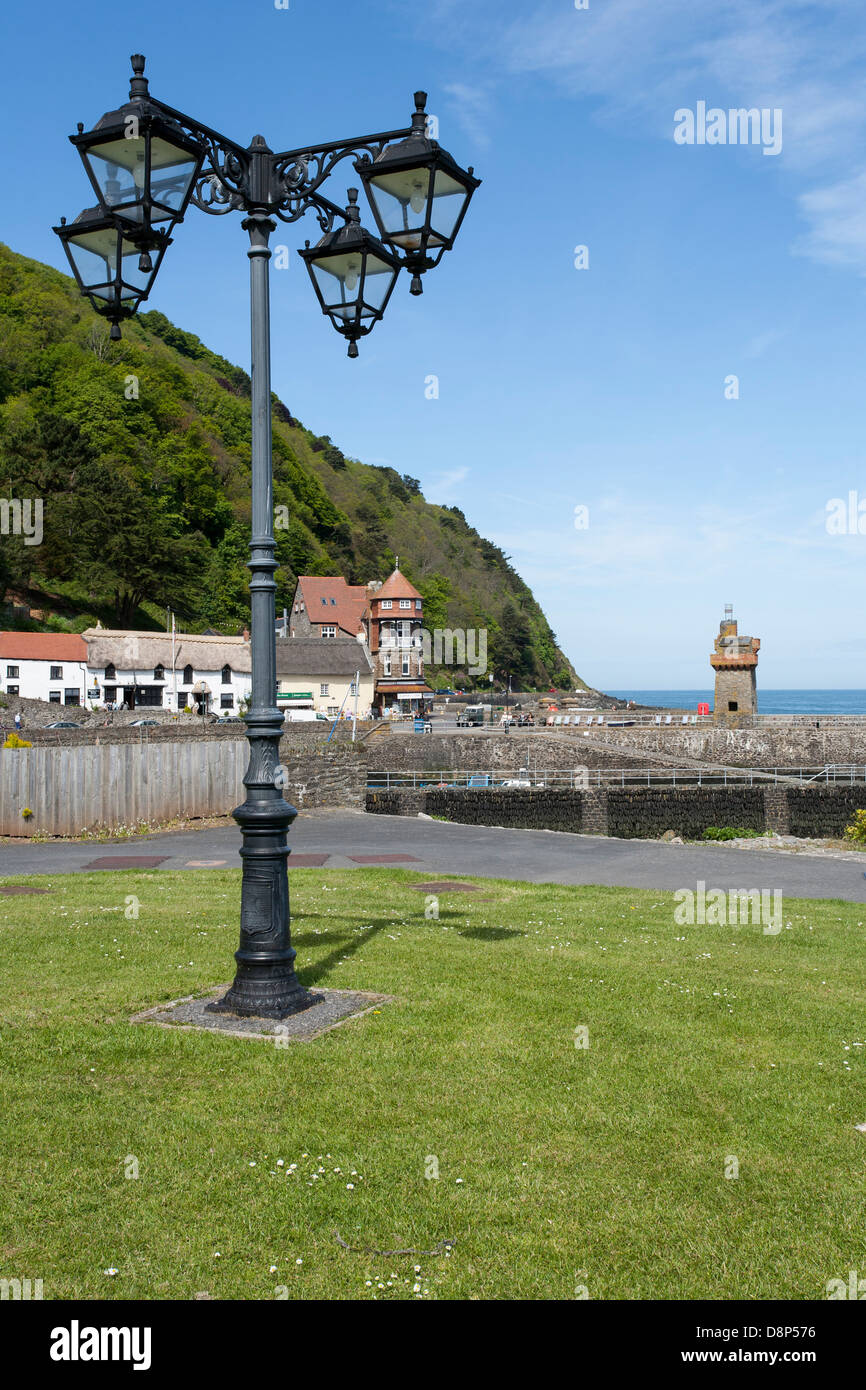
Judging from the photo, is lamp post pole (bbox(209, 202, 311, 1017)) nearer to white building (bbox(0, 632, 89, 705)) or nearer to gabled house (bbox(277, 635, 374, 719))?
white building (bbox(0, 632, 89, 705))

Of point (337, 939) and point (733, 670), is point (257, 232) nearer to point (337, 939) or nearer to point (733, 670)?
point (337, 939)

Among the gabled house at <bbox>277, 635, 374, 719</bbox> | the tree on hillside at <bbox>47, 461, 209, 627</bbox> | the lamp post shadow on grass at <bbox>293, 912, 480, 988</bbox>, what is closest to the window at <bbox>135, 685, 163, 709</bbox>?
the gabled house at <bbox>277, 635, 374, 719</bbox>

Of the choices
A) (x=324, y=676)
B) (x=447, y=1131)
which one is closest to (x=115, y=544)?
(x=324, y=676)

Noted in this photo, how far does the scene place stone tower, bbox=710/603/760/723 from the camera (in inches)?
2512

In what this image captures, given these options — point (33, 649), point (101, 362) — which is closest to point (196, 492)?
point (101, 362)

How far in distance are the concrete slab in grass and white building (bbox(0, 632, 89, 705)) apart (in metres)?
65.5

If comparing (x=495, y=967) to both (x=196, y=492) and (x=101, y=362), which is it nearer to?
(x=196, y=492)

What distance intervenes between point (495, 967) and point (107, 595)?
89.4 m

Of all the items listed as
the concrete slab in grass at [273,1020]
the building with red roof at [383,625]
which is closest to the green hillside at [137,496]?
the building with red roof at [383,625]

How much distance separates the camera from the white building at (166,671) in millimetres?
73875

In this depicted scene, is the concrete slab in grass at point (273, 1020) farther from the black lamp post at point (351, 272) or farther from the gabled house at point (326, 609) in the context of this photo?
the gabled house at point (326, 609)

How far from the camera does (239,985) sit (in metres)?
7.25

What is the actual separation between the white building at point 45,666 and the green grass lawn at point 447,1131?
215 feet
